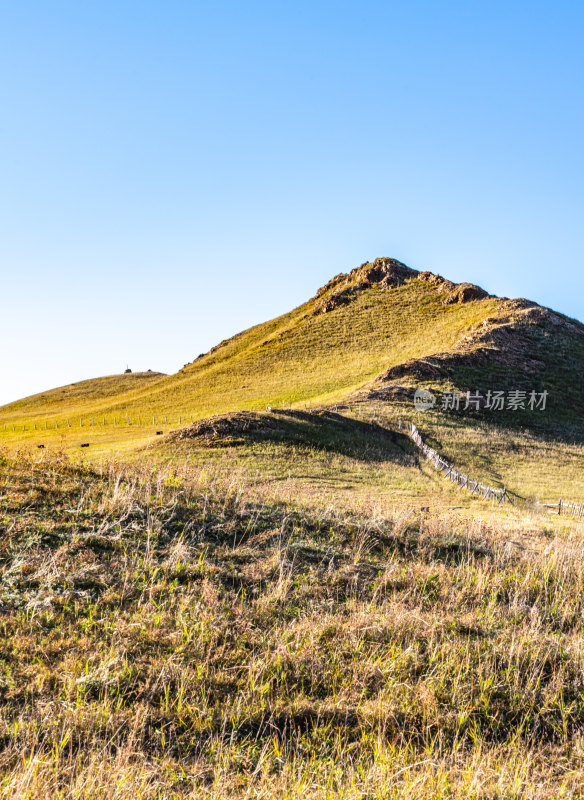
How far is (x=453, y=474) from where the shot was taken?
25562 millimetres

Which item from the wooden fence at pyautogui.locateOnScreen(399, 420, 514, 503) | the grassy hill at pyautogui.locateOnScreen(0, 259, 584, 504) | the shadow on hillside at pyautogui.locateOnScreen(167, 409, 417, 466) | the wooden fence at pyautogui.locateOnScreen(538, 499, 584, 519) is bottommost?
the wooden fence at pyautogui.locateOnScreen(538, 499, 584, 519)

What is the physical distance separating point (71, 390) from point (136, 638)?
97.1 m

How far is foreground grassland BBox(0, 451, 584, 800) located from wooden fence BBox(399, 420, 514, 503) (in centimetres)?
1331

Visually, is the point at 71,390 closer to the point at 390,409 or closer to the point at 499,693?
the point at 390,409

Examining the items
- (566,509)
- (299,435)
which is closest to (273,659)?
(566,509)

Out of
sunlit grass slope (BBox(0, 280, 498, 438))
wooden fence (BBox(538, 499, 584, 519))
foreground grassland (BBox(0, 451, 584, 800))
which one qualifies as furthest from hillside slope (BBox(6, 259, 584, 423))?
foreground grassland (BBox(0, 451, 584, 800))

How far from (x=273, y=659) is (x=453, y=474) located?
2225 cm

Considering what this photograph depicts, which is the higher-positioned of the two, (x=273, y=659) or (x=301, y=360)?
(x=301, y=360)

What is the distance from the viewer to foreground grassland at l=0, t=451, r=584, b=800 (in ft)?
12.2

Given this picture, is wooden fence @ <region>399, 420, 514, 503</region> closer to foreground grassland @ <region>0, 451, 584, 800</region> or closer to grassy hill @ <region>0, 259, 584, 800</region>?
grassy hill @ <region>0, 259, 584, 800</region>

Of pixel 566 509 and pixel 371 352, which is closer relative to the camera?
pixel 566 509

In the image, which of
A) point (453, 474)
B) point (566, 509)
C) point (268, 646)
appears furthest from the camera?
point (453, 474)

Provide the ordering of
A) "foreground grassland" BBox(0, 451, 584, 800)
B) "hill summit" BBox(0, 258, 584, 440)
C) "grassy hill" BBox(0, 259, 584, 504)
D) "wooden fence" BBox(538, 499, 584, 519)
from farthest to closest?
"hill summit" BBox(0, 258, 584, 440), "grassy hill" BBox(0, 259, 584, 504), "wooden fence" BBox(538, 499, 584, 519), "foreground grassland" BBox(0, 451, 584, 800)

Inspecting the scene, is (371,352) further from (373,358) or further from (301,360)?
(301,360)
